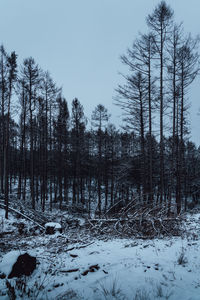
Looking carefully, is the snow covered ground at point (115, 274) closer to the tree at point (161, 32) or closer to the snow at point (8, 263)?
the snow at point (8, 263)

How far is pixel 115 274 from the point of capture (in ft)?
9.35

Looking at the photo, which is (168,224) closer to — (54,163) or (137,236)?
(137,236)

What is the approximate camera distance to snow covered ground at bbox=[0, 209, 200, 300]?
2303mm

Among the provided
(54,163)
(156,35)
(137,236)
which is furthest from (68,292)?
(54,163)

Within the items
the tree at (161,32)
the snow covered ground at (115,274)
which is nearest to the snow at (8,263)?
the snow covered ground at (115,274)

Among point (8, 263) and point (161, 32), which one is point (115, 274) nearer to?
point (8, 263)

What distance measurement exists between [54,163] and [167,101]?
16941 mm

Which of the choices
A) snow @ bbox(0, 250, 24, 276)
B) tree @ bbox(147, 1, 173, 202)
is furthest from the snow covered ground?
tree @ bbox(147, 1, 173, 202)

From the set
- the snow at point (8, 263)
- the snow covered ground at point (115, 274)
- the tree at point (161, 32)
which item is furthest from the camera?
the tree at point (161, 32)

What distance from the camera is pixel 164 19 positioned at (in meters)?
9.51

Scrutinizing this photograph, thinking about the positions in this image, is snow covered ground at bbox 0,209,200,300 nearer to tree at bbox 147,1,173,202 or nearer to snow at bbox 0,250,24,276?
snow at bbox 0,250,24,276

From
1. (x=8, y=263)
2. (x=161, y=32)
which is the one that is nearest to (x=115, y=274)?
(x=8, y=263)

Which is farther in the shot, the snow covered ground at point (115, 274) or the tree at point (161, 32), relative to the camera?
the tree at point (161, 32)

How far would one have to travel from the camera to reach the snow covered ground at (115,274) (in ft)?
7.55
